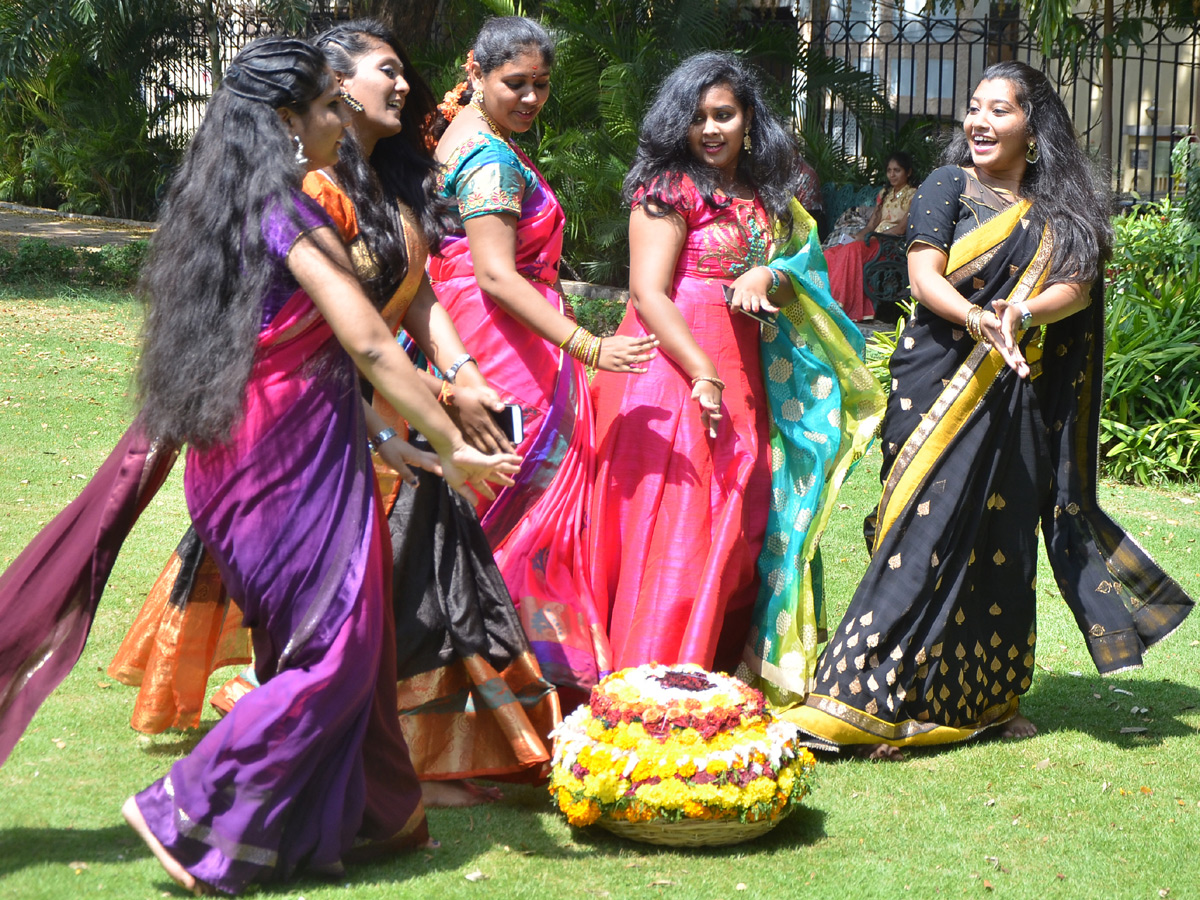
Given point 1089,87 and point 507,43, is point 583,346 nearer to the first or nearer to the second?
point 507,43

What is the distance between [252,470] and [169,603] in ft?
3.54

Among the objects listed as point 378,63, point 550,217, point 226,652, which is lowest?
point 226,652

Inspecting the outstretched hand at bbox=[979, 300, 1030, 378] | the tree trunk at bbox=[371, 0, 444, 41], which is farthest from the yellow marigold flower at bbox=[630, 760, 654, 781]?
the tree trunk at bbox=[371, 0, 444, 41]

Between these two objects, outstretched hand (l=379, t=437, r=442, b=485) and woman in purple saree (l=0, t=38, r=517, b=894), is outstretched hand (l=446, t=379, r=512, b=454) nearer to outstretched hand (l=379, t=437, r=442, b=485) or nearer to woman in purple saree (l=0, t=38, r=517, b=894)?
outstretched hand (l=379, t=437, r=442, b=485)

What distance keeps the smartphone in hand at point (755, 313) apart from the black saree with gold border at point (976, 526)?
0.44 meters

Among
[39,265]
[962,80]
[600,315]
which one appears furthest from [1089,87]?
[39,265]

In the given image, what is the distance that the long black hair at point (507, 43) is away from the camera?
13.2 ft

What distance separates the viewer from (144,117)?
59.5ft

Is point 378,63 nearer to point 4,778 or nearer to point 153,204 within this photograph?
point 4,778

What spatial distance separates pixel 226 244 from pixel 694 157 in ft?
6.00

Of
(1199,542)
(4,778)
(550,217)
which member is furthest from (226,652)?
(1199,542)

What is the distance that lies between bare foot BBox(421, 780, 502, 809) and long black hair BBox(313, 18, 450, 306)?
4.28 ft

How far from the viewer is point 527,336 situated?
4117mm

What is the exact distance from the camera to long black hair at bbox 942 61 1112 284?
13.4 feet
